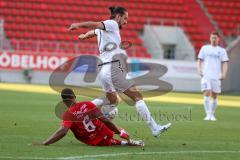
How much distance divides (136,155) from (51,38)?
91.4ft

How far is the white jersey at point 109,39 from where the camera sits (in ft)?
35.5

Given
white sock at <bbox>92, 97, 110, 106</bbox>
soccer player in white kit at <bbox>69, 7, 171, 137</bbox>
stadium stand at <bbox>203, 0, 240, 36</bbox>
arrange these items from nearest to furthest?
1. soccer player in white kit at <bbox>69, 7, 171, 137</bbox>
2. white sock at <bbox>92, 97, 110, 106</bbox>
3. stadium stand at <bbox>203, 0, 240, 36</bbox>

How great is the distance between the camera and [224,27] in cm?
4000

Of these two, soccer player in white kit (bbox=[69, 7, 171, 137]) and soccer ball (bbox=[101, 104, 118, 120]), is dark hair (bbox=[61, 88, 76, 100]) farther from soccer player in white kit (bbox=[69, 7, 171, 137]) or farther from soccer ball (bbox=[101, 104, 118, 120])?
Result: soccer ball (bbox=[101, 104, 118, 120])

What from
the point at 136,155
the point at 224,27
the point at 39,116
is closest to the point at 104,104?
the point at 136,155

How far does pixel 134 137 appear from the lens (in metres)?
11.8

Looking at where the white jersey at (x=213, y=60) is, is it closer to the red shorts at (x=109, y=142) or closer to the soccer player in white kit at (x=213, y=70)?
the soccer player in white kit at (x=213, y=70)

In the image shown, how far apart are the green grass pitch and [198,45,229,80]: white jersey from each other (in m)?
1.11

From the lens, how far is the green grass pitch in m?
9.24

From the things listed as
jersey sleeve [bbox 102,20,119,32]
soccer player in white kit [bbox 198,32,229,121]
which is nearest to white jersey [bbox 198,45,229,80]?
soccer player in white kit [bbox 198,32,229,121]

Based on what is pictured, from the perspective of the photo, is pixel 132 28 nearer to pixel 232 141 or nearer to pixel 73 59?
pixel 73 59

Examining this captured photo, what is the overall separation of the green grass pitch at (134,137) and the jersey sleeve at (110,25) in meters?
1.81

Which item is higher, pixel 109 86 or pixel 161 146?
pixel 109 86

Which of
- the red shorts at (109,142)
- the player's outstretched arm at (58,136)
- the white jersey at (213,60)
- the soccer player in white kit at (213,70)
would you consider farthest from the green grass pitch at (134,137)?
the white jersey at (213,60)
